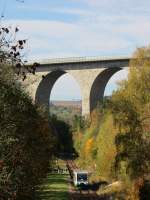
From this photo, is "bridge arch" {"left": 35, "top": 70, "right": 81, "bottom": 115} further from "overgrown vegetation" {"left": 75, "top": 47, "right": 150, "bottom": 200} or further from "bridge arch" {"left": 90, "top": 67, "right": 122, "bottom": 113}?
"overgrown vegetation" {"left": 75, "top": 47, "right": 150, "bottom": 200}

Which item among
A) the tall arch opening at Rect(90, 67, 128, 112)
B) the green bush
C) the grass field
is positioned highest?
the tall arch opening at Rect(90, 67, 128, 112)

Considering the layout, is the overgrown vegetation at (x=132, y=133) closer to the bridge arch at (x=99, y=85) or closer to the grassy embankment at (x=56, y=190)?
the grassy embankment at (x=56, y=190)

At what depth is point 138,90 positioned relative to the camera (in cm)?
4044

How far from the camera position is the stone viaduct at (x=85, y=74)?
306 feet

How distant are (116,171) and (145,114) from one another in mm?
6703

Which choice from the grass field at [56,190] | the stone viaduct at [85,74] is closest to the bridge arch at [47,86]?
the stone viaduct at [85,74]

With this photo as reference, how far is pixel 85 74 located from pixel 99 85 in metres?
3.64

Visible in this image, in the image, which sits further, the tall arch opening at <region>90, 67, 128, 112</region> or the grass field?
the tall arch opening at <region>90, 67, 128, 112</region>

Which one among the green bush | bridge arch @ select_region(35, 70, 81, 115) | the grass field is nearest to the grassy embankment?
the grass field

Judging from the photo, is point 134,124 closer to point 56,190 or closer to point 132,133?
point 132,133

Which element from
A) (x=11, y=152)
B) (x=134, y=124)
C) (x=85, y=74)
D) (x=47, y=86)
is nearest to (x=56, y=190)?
(x=134, y=124)

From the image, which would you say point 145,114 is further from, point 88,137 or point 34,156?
point 88,137

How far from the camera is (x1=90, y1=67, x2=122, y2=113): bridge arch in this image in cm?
9462

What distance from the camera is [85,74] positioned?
→ 96688 millimetres
